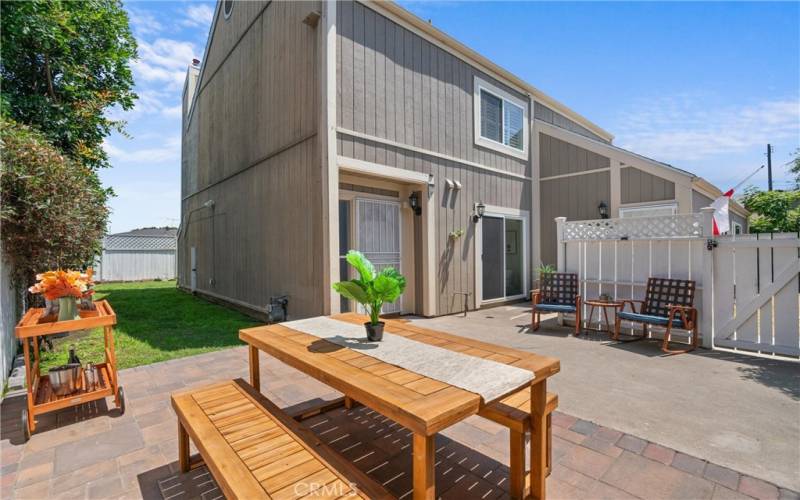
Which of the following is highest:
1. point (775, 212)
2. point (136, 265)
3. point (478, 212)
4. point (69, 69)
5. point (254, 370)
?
point (69, 69)

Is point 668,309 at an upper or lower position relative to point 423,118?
lower

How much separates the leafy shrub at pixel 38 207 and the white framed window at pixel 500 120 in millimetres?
6813

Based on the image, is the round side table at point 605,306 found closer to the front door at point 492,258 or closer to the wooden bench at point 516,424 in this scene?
the front door at point 492,258

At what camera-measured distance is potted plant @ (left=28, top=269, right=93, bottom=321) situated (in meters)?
2.78

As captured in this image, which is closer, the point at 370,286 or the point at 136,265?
the point at 370,286

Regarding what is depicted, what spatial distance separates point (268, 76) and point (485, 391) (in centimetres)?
762

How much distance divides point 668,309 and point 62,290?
6650 millimetres

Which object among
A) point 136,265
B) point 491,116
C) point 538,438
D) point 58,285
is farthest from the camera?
point 136,265

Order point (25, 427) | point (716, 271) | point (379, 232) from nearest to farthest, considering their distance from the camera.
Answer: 1. point (25, 427)
2. point (716, 271)
3. point (379, 232)

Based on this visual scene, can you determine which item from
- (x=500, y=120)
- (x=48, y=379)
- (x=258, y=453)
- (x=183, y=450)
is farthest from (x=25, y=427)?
(x=500, y=120)

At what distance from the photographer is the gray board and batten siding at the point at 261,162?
584cm

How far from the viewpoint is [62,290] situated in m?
2.80

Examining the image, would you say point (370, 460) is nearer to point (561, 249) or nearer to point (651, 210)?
point (561, 249)

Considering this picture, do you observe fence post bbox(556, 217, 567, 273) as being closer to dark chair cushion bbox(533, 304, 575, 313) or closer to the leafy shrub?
dark chair cushion bbox(533, 304, 575, 313)
